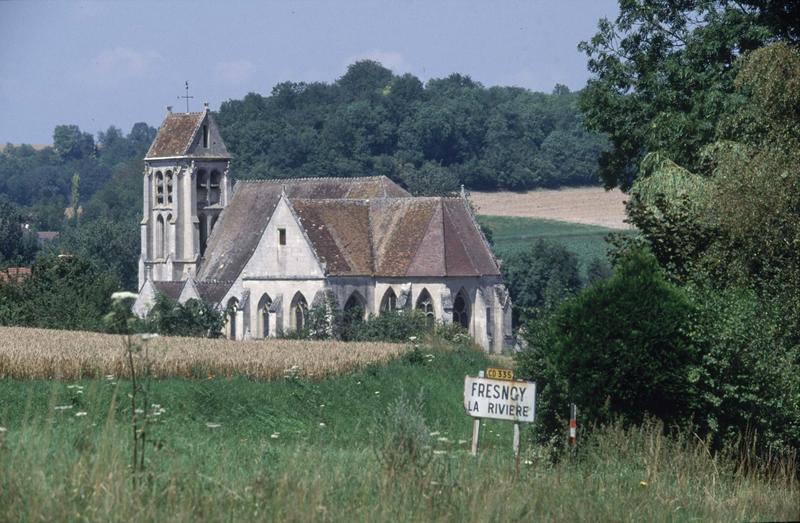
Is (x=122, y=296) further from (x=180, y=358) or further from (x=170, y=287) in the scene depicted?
(x=170, y=287)

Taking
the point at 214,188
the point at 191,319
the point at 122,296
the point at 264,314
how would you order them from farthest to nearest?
the point at 214,188 < the point at 264,314 < the point at 191,319 < the point at 122,296

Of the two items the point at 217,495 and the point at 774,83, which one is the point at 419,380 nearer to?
the point at 774,83

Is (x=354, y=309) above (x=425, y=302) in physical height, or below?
below

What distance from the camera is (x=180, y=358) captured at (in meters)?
34.2

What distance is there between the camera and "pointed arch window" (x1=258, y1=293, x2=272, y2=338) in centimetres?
6788

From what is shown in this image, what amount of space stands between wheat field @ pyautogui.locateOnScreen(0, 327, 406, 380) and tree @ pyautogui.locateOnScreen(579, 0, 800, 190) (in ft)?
26.3

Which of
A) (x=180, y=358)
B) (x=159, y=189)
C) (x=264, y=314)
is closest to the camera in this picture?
(x=180, y=358)

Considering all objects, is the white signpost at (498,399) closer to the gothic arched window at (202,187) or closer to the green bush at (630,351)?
the green bush at (630,351)

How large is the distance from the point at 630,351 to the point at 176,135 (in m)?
62.7

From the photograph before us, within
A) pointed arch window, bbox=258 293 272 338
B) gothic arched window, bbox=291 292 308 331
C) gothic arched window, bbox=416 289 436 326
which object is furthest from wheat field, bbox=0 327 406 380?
pointed arch window, bbox=258 293 272 338

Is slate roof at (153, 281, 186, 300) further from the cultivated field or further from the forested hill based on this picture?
the cultivated field

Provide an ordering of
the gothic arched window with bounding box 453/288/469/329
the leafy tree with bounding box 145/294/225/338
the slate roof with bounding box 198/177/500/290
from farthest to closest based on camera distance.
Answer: the gothic arched window with bounding box 453/288/469/329 → the slate roof with bounding box 198/177/500/290 → the leafy tree with bounding box 145/294/225/338

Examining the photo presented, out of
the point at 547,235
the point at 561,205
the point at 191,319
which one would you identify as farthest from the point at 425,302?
the point at 561,205

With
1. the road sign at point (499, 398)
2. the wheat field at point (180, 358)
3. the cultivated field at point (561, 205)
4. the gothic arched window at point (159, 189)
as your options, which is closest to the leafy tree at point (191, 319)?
the wheat field at point (180, 358)
